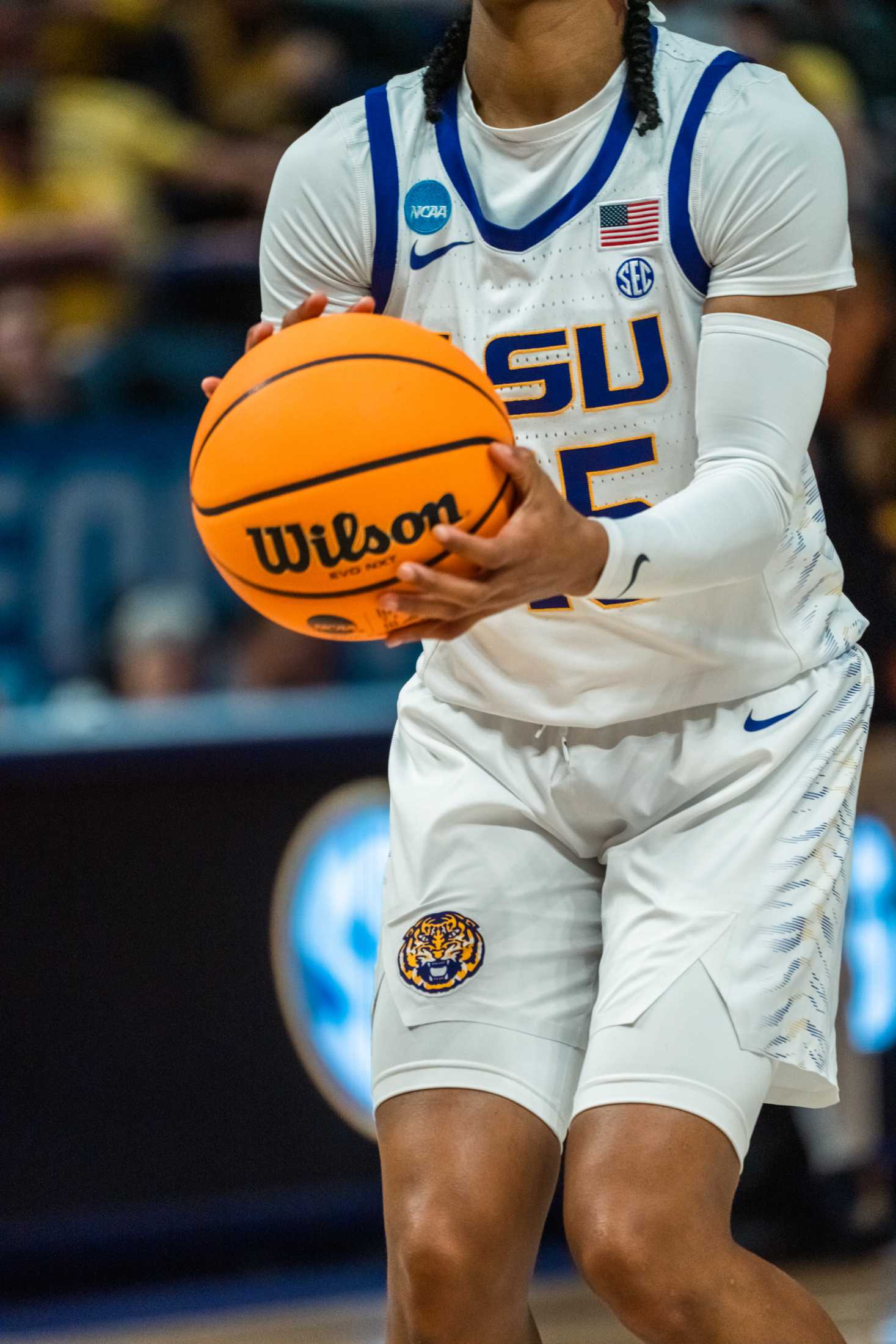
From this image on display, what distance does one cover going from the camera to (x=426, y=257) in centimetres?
240

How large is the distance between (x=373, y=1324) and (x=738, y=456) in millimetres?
2428

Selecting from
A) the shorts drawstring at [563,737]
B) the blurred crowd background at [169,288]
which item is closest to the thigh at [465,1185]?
the shorts drawstring at [563,737]

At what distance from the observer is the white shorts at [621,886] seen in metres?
2.25

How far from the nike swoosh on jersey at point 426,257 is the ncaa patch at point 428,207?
0.02 m

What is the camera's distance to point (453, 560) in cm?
205

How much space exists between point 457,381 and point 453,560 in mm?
A: 227

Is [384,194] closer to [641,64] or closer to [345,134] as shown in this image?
[345,134]

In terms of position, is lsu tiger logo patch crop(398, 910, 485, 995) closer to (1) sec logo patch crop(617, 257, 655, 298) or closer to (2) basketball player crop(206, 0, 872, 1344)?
(2) basketball player crop(206, 0, 872, 1344)

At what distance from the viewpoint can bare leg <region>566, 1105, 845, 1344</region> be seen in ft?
6.69

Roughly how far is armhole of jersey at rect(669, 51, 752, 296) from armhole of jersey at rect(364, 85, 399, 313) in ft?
1.21

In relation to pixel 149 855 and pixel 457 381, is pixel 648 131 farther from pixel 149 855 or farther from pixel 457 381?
pixel 149 855

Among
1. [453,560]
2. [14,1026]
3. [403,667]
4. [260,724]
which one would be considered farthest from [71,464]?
[453,560]

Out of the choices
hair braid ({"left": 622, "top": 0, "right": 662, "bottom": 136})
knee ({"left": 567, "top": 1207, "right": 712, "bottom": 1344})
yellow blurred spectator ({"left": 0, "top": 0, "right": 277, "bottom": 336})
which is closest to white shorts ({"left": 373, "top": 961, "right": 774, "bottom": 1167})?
knee ({"left": 567, "top": 1207, "right": 712, "bottom": 1344})

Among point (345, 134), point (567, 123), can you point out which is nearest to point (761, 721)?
point (567, 123)
